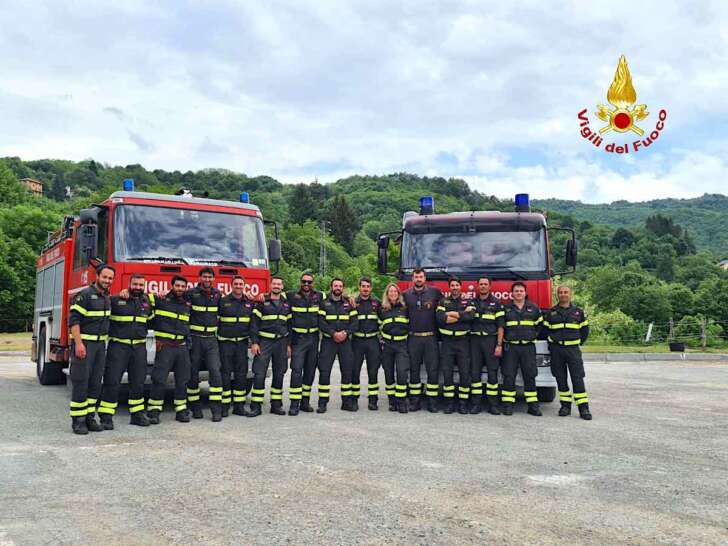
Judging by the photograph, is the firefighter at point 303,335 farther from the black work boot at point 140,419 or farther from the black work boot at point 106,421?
the black work boot at point 106,421

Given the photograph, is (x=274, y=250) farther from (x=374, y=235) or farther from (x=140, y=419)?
(x=374, y=235)

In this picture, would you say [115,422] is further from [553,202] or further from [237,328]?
[553,202]

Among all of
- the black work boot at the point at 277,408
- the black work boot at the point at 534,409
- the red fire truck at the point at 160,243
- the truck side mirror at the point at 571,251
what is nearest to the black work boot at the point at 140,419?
the red fire truck at the point at 160,243

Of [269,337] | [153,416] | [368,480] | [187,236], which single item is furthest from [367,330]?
[368,480]

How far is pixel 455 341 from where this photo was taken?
9.16 m

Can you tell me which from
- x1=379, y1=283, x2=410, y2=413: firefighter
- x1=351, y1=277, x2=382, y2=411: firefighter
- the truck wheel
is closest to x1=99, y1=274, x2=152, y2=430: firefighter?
x1=351, y1=277, x2=382, y2=411: firefighter

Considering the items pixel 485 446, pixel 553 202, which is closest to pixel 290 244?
pixel 485 446

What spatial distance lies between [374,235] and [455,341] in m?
107

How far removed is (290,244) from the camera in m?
87.1

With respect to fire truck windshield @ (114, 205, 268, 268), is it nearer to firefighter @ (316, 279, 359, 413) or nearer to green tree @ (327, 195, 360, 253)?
firefighter @ (316, 279, 359, 413)

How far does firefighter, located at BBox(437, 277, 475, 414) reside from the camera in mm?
9055

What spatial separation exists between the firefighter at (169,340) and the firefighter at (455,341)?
3240 millimetres

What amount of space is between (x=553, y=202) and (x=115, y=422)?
562 feet

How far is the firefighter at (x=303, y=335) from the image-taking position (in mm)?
9008
